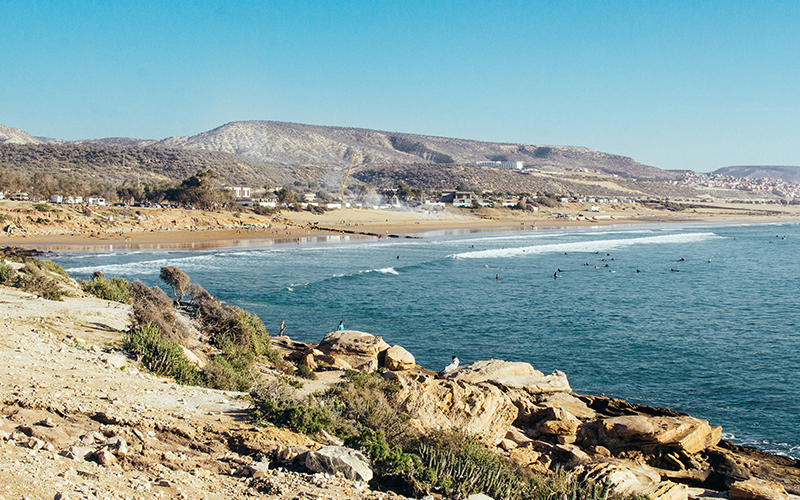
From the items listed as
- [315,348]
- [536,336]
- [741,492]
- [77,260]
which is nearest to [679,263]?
[536,336]

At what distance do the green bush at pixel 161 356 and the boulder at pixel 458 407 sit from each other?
12.0ft

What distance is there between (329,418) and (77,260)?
34.8 metres

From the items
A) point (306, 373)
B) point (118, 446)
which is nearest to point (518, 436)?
point (306, 373)

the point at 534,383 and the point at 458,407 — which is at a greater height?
the point at 458,407

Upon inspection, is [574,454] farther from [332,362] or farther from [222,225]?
[222,225]

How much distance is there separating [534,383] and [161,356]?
7.95 metres

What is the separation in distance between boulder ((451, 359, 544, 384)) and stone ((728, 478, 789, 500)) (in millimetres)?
5230

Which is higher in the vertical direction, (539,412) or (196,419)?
(196,419)

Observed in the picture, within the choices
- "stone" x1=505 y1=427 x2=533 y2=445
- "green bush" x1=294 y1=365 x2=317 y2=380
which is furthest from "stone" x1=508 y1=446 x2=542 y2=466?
"green bush" x1=294 y1=365 x2=317 y2=380

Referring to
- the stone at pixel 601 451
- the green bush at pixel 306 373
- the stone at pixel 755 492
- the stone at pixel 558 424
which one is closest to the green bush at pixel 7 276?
the green bush at pixel 306 373

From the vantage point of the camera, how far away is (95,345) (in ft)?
34.9

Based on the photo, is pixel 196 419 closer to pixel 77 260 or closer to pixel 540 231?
pixel 77 260

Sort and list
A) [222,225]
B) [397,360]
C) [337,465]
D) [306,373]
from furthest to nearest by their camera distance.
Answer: [222,225], [397,360], [306,373], [337,465]

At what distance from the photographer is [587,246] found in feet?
186
